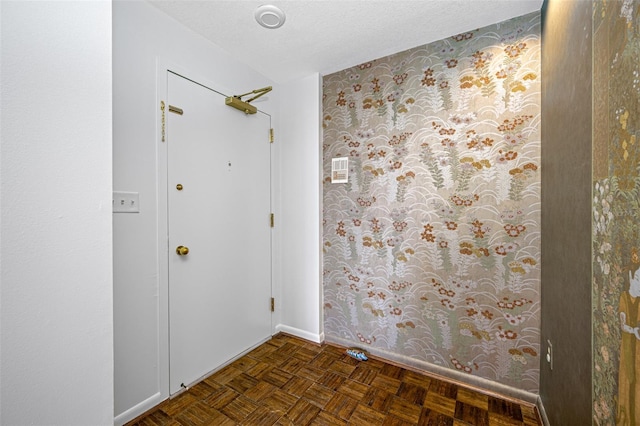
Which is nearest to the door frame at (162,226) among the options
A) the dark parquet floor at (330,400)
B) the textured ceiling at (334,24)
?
the dark parquet floor at (330,400)

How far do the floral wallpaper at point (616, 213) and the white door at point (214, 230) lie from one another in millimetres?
2030

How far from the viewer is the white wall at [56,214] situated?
820mm

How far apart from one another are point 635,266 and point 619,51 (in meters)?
0.59

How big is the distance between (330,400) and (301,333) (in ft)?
2.73

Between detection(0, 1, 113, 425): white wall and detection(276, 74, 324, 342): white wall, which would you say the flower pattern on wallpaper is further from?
detection(0, 1, 113, 425): white wall

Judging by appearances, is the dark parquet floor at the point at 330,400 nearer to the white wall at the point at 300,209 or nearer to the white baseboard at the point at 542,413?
the white baseboard at the point at 542,413

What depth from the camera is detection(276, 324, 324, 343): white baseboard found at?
92.8 inches

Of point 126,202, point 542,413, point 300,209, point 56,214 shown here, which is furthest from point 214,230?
point 542,413

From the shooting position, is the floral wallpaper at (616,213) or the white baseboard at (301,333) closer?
the floral wallpaper at (616,213)

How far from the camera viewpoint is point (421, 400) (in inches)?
64.9

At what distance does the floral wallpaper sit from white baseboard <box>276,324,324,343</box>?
6.00ft

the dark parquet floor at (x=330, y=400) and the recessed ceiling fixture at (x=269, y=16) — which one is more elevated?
the recessed ceiling fixture at (x=269, y=16)

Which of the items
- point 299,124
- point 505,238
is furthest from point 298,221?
point 505,238

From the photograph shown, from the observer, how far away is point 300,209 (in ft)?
8.07
